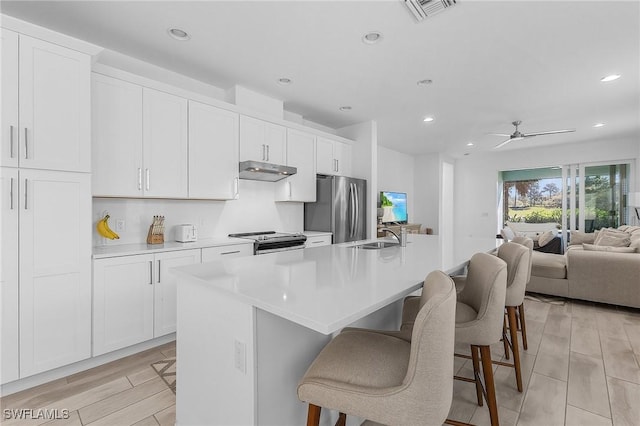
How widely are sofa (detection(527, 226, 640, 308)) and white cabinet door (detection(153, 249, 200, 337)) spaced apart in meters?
4.46

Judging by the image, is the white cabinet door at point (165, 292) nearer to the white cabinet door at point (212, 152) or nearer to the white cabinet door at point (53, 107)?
the white cabinet door at point (212, 152)

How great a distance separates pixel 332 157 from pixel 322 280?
3524 millimetres

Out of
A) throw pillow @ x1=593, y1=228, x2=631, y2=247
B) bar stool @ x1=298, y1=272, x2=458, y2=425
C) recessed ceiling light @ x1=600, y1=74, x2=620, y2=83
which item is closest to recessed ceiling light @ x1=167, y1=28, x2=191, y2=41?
bar stool @ x1=298, y1=272, x2=458, y2=425

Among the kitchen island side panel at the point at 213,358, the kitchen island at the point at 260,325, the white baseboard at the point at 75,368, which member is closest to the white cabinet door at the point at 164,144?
the white baseboard at the point at 75,368

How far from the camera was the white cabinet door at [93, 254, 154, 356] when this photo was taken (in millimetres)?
2316

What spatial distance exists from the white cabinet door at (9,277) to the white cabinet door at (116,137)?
57 centimetres

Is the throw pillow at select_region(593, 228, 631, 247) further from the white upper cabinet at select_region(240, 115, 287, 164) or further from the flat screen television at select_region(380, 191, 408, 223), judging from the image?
the white upper cabinet at select_region(240, 115, 287, 164)

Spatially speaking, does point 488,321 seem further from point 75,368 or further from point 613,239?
point 613,239

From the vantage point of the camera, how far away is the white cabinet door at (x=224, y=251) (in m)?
2.97

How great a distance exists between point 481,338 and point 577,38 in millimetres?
2744

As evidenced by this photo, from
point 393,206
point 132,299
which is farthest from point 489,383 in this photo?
point 393,206

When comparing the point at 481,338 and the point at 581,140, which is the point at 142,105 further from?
the point at 581,140

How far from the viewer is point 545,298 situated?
4086 millimetres

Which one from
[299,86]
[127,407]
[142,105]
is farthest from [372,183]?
[127,407]
